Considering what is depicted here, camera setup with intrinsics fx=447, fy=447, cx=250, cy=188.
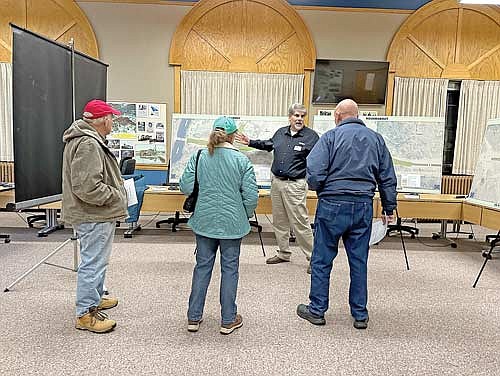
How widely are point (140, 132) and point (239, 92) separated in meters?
1.73

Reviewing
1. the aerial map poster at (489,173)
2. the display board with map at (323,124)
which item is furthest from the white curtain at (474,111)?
the display board with map at (323,124)

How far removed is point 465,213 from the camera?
201 inches

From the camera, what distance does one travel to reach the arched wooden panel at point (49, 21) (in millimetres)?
6992

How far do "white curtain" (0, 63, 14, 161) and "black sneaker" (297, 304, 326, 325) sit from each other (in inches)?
228

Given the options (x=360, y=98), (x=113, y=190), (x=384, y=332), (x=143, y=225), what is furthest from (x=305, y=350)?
(x=360, y=98)

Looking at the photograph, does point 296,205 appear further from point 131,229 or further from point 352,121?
point 131,229

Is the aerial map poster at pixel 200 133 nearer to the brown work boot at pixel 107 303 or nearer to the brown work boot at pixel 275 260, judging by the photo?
the brown work boot at pixel 275 260

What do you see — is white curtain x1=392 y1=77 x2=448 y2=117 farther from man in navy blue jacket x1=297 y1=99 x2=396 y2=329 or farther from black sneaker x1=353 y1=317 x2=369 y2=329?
black sneaker x1=353 y1=317 x2=369 y2=329

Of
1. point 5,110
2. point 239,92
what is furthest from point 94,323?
point 5,110

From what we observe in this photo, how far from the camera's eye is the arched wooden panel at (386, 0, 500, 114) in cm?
726

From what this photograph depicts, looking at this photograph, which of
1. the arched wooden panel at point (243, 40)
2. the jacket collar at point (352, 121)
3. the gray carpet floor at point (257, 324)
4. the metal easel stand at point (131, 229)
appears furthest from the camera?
the arched wooden panel at point (243, 40)

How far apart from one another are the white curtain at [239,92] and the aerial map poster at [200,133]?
6.17ft

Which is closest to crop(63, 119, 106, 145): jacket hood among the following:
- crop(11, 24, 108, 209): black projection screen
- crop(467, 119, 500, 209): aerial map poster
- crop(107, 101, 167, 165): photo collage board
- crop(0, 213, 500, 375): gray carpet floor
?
crop(11, 24, 108, 209): black projection screen

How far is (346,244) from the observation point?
2951mm
